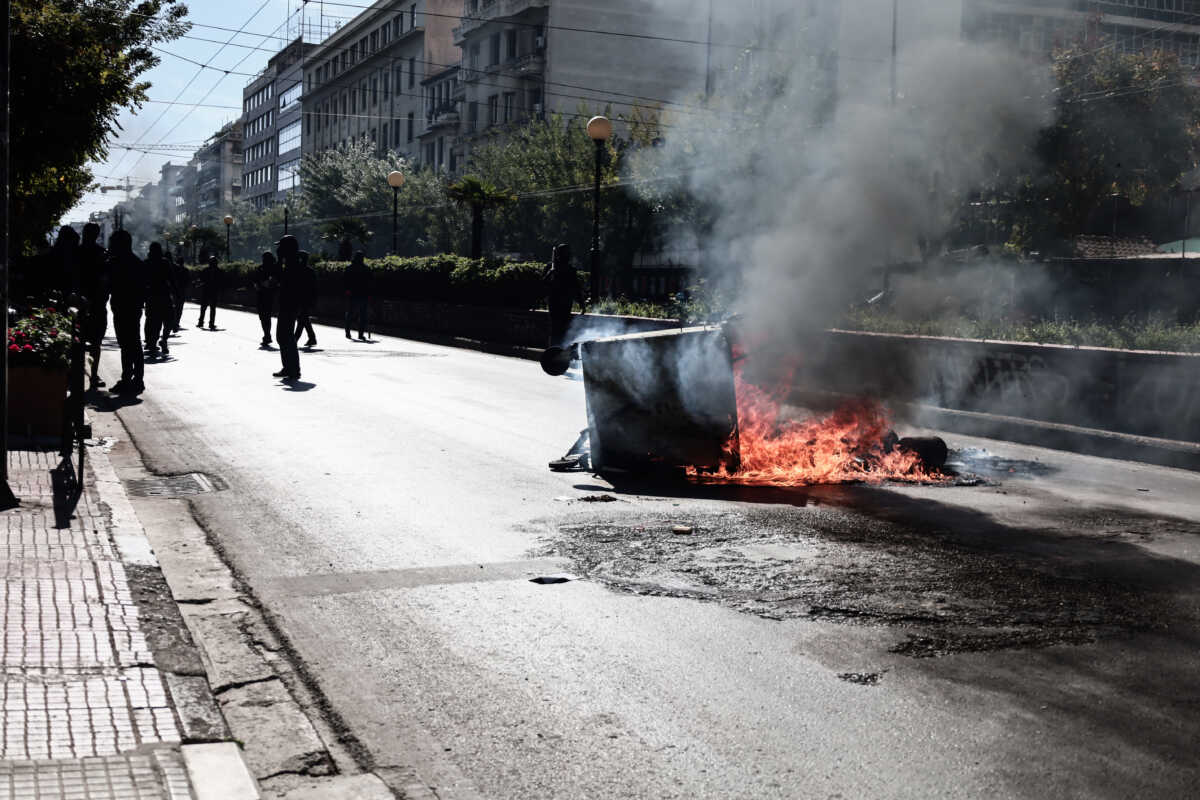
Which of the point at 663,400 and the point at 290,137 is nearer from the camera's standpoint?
the point at 663,400

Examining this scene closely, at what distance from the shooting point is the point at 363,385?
49.0 ft

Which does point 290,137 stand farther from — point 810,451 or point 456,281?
point 810,451

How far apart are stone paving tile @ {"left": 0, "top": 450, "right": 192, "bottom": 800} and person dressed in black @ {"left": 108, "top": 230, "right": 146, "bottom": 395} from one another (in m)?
7.59

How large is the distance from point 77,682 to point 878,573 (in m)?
3.49

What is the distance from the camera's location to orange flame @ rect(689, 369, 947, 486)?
332 inches

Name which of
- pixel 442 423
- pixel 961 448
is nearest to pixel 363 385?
pixel 442 423

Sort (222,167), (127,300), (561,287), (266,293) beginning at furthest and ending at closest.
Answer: (222,167)
(266,293)
(561,287)
(127,300)

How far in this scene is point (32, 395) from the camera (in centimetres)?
903

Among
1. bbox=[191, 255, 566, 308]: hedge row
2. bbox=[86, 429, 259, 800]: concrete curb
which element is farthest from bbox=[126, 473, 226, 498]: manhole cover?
bbox=[191, 255, 566, 308]: hedge row

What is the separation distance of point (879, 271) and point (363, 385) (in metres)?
6.41

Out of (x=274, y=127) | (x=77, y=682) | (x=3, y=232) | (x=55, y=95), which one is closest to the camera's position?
(x=77, y=682)

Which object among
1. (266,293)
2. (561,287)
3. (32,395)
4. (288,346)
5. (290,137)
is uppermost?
(290,137)

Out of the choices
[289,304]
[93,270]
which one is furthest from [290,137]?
[93,270]

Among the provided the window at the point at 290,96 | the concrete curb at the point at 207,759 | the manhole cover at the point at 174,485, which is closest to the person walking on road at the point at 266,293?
the manhole cover at the point at 174,485
